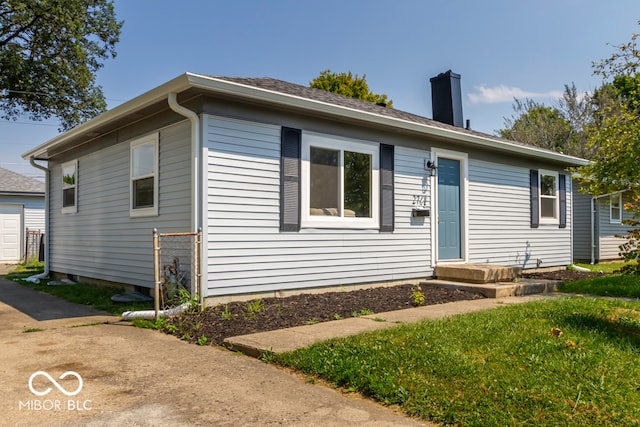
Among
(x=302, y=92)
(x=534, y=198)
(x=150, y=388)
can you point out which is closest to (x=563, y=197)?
(x=534, y=198)

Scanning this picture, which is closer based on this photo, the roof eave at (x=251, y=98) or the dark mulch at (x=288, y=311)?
the dark mulch at (x=288, y=311)

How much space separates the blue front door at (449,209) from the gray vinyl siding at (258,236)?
187 centimetres

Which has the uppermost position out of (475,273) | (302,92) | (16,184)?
(302,92)

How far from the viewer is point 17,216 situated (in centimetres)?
1745

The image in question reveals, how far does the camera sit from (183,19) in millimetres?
15477

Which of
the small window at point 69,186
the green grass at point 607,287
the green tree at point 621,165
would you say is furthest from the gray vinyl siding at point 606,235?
the small window at point 69,186

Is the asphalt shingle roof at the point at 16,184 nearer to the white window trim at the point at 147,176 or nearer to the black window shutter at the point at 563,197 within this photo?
the white window trim at the point at 147,176

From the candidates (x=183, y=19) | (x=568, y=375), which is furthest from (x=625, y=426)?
(x=183, y=19)

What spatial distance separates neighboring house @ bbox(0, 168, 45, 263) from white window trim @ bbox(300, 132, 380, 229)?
14190mm

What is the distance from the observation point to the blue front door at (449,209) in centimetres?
954

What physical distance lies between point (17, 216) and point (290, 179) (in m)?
14.6

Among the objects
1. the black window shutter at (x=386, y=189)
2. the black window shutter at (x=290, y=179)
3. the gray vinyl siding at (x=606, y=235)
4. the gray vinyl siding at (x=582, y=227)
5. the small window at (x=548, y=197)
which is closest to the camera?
the black window shutter at (x=290, y=179)

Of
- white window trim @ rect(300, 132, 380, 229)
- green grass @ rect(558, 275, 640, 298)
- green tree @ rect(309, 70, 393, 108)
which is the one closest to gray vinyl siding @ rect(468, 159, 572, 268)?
green grass @ rect(558, 275, 640, 298)

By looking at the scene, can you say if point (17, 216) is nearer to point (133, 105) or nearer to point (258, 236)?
point (133, 105)
